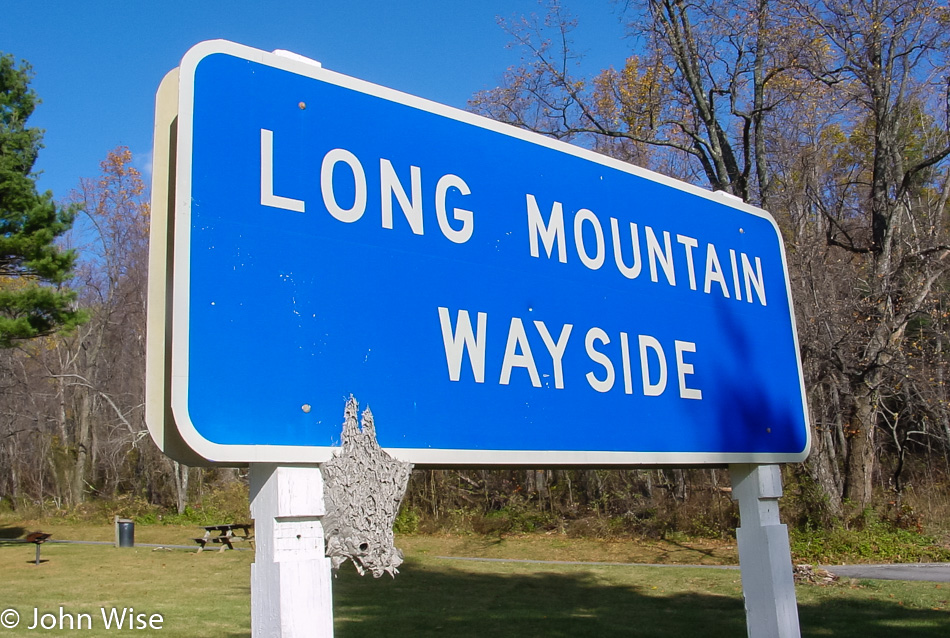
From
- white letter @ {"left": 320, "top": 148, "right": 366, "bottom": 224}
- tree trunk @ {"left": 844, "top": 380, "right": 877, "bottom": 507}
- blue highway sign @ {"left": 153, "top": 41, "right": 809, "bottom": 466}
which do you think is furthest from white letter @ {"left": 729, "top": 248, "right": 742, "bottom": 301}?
tree trunk @ {"left": 844, "top": 380, "right": 877, "bottom": 507}

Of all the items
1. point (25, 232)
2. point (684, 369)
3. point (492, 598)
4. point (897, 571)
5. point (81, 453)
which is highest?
point (25, 232)

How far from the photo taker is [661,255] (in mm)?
2648

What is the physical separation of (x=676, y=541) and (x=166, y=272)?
17.6m

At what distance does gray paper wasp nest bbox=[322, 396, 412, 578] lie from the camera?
5.39 feet

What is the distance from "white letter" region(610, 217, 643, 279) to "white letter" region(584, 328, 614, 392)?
25 cm

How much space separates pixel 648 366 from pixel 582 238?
1.39 feet

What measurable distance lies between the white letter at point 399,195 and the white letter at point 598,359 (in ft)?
2.02

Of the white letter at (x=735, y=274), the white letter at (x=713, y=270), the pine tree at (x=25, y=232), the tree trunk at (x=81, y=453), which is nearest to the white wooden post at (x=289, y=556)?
the white letter at (x=713, y=270)

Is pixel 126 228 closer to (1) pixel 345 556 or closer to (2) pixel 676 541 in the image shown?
(2) pixel 676 541

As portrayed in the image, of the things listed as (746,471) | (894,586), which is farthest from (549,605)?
(746,471)

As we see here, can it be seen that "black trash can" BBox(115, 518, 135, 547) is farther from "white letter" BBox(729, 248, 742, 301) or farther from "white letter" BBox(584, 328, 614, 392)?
"white letter" BBox(584, 328, 614, 392)

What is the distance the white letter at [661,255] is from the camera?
8.54 ft

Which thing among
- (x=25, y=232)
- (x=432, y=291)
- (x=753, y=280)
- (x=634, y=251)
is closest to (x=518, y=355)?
(x=432, y=291)

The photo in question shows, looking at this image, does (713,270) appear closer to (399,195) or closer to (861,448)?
(399,195)
